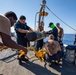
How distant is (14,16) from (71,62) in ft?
17.1

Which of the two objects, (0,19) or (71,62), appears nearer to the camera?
(0,19)

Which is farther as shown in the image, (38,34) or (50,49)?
(50,49)

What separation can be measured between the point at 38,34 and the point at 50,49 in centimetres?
130

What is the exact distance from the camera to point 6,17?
3.15m

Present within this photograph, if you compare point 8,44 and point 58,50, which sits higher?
point 8,44

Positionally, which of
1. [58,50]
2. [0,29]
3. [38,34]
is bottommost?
[58,50]

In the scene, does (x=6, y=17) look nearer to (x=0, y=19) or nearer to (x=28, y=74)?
(x=0, y=19)

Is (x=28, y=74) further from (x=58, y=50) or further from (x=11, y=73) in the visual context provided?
(x=58, y=50)

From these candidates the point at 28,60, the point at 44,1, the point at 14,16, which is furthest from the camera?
the point at 44,1

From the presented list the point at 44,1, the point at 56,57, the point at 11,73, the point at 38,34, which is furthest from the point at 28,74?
the point at 44,1

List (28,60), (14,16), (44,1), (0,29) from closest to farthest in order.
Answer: (0,29)
(14,16)
(28,60)
(44,1)

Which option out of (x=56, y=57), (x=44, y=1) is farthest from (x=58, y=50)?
(x=44, y=1)

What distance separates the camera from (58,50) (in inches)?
286

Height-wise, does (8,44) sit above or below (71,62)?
above
